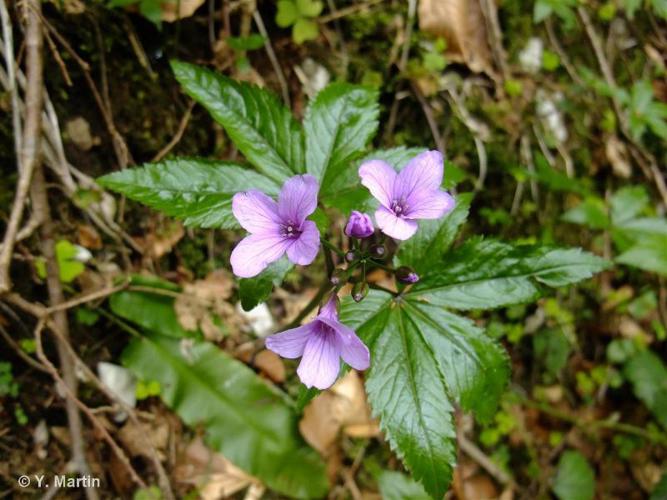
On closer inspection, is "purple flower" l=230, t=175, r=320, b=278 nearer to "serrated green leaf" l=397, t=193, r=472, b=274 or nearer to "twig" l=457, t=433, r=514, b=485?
"serrated green leaf" l=397, t=193, r=472, b=274

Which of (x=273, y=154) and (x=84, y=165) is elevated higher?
(x=273, y=154)

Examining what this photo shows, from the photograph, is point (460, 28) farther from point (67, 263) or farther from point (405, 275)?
point (67, 263)

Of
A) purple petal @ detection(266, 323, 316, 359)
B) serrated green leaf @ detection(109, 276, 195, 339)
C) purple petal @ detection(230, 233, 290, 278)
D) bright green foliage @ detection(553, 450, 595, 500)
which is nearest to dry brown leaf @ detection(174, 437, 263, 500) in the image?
serrated green leaf @ detection(109, 276, 195, 339)

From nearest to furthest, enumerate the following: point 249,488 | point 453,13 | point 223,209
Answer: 1. point 223,209
2. point 249,488
3. point 453,13

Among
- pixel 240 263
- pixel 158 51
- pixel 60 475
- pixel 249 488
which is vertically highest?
pixel 158 51

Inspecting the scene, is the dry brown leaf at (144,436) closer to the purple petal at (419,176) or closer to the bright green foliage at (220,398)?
the bright green foliage at (220,398)

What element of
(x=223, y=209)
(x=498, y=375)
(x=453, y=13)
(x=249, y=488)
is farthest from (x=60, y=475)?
(x=453, y=13)

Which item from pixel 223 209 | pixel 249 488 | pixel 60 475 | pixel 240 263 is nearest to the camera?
pixel 240 263

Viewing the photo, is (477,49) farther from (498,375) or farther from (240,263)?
(240,263)

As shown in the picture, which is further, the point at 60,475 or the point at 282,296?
the point at 282,296

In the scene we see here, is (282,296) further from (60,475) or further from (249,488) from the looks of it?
(60,475)
